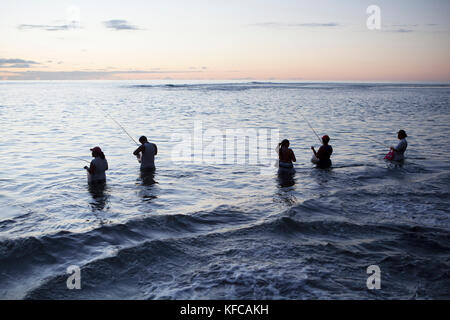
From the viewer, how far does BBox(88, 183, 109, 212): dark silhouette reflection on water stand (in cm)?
980

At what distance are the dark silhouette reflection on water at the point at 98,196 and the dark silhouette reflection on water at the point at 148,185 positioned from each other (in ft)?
3.60

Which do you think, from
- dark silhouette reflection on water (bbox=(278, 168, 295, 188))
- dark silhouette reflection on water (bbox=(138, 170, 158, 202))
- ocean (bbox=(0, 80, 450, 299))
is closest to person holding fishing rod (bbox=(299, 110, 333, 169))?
ocean (bbox=(0, 80, 450, 299))

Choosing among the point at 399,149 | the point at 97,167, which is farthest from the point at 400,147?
the point at 97,167

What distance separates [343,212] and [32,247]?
7427 mm

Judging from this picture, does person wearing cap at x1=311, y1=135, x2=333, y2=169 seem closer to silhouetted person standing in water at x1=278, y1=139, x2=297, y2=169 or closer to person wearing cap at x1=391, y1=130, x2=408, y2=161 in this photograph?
silhouetted person standing in water at x1=278, y1=139, x2=297, y2=169

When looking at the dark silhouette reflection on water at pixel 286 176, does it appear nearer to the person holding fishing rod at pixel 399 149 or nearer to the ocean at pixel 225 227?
the ocean at pixel 225 227

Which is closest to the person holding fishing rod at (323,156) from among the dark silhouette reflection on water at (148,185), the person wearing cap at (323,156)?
the person wearing cap at (323,156)

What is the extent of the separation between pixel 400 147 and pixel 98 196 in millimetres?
12029

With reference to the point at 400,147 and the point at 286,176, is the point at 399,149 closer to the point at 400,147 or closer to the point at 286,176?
the point at 400,147

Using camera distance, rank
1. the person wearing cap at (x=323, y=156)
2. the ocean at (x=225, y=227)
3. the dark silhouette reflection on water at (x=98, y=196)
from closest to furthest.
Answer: the ocean at (x=225, y=227) < the dark silhouette reflection on water at (x=98, y=196) < the person wearing cap at (x=323, y=156)

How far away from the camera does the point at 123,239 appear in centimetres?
780

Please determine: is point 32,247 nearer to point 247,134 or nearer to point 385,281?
point 385,281

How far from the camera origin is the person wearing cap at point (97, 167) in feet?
36.9

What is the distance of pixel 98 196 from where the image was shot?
35.0 feet
